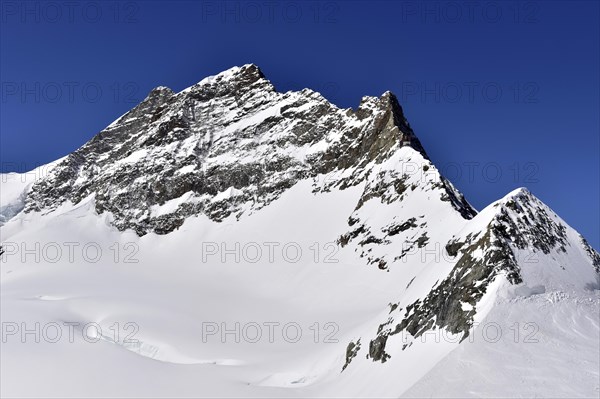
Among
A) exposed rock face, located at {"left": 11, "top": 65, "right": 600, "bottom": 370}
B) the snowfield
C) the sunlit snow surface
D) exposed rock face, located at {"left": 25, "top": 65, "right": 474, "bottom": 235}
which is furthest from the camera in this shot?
exposed rock face, located at {"left": 25, "top": 65, "right": 474, "bottom": 235}

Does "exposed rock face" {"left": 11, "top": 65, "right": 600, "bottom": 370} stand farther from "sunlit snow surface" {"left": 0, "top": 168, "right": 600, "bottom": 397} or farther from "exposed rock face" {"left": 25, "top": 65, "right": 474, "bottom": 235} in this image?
"sunlit snow surface" {"left": 0, "top": 168, "right": 600, "bottom": 397}

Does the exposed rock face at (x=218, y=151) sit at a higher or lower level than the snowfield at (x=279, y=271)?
higher

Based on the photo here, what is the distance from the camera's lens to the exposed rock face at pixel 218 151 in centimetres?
9869

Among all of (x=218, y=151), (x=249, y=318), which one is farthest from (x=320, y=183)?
(x=249, y=318)

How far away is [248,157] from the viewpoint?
369 feet

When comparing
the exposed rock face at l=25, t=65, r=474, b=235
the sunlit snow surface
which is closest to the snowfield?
the sunlit snow surface

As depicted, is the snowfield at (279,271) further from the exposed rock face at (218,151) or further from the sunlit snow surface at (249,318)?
the exposed rock face at (218,151)

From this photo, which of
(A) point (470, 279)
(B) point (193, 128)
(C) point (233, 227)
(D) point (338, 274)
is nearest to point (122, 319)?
(D) point (338, 274)

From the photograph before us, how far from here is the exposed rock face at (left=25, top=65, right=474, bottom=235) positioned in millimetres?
98688

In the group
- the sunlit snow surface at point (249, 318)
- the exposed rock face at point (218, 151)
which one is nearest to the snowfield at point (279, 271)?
the sunlit snow surface at point (249, 318)

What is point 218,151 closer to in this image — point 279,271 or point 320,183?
point 320,183

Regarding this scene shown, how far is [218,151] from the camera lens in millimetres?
119312

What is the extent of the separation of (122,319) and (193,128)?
2798 inches

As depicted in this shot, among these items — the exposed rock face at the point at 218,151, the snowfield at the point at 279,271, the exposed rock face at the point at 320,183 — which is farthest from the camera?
the exposed rock face at the point at 218,151
